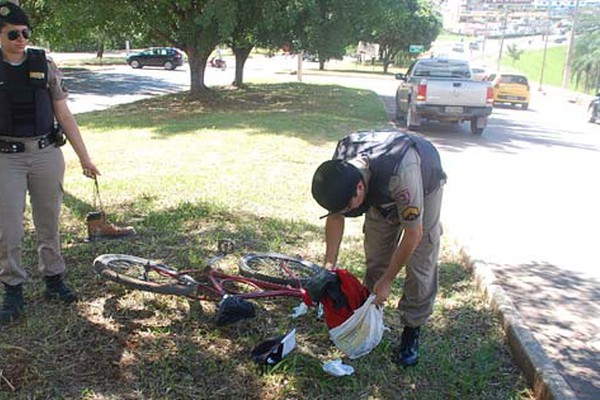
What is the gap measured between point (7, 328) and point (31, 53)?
153cm

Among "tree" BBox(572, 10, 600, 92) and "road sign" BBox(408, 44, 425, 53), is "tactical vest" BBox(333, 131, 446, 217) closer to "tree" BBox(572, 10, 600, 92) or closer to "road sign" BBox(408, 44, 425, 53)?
"tree" BBox(572, 10, 600, 92)

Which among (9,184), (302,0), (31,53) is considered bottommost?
(9,184)

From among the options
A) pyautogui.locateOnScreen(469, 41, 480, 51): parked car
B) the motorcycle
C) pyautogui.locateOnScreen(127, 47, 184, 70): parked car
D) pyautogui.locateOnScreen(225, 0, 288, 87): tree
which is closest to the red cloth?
pyautogui.locateOnScreen(225, 0, 288, 87): tree

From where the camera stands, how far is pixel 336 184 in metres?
2.47

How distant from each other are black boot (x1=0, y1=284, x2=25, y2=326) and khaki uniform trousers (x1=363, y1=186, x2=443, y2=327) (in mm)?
2030

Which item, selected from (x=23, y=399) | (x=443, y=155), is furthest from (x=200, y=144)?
(x=23, y=399)

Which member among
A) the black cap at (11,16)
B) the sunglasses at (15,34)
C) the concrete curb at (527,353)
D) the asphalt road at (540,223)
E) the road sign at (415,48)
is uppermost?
the road sign at (415,48)

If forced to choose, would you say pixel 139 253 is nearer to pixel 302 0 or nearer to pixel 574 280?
pixel 574 280

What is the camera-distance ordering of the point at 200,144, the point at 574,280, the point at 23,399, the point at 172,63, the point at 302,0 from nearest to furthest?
1. the point at 23,399
2. the point at 574,280
3. the point at 200,144
4. the point at 302,0
5. the point at 172,63

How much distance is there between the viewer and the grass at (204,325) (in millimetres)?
2990

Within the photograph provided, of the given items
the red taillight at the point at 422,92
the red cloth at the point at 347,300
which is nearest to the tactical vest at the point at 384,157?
the red cloth at the point at 347,300

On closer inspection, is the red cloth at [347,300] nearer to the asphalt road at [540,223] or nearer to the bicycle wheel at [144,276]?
the bicycle wheel at [144,276]

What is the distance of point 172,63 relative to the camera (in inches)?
1585

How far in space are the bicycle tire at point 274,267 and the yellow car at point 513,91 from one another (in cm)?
2092
